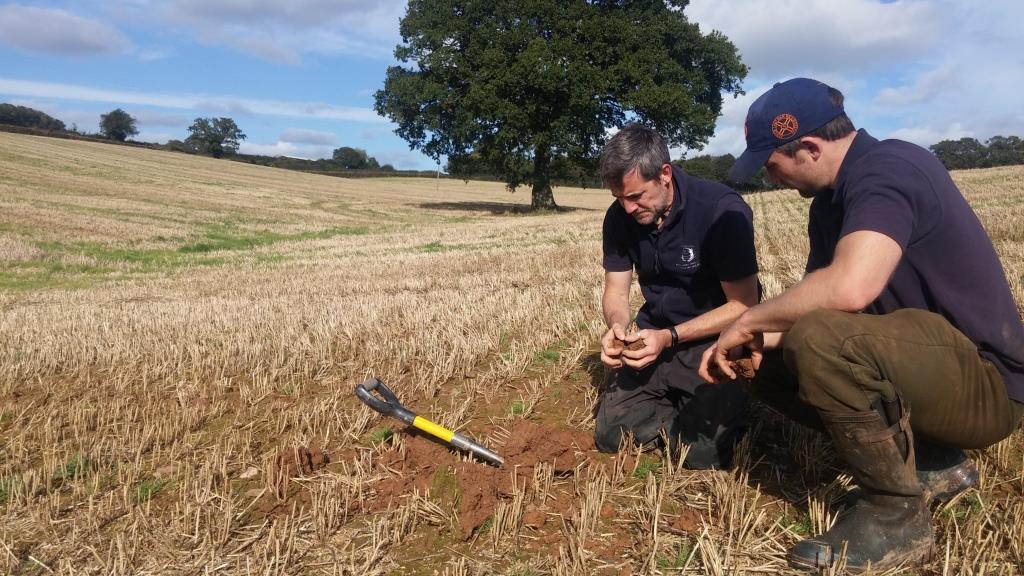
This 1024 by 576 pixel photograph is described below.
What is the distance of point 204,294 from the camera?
1006 cm

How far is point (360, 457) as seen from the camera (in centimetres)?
381

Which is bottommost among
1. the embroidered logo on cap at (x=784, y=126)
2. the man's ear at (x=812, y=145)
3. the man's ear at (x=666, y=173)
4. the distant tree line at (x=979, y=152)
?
the man's ear at (x=666, y=173)

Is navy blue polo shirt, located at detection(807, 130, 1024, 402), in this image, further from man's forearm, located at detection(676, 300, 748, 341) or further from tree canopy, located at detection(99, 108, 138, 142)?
tree canopy, located at detection(99, 108, 138, 142)

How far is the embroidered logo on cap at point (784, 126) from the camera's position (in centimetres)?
284

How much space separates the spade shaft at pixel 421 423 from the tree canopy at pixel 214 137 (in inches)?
3802

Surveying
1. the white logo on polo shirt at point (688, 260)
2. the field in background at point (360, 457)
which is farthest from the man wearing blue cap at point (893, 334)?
the white logo on polo shirt at point (688, 260)

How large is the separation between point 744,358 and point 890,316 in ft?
2.11

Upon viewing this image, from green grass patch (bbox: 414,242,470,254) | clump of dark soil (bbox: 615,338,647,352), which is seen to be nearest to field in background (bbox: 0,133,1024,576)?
clump of dark soil (bbox: 615,338,647,352)

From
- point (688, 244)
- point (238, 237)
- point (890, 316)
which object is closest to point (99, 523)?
point (688, 244)

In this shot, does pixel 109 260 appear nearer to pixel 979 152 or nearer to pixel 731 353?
pixel 731 353

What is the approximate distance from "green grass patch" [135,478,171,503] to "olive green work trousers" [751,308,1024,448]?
3.09 m

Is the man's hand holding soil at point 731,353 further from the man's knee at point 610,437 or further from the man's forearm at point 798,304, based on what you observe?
the man's knee at point 610,437

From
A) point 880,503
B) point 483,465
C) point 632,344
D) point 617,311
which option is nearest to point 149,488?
point 483,465

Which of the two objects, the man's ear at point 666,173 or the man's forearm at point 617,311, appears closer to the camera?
the man's ear at point 666,173
